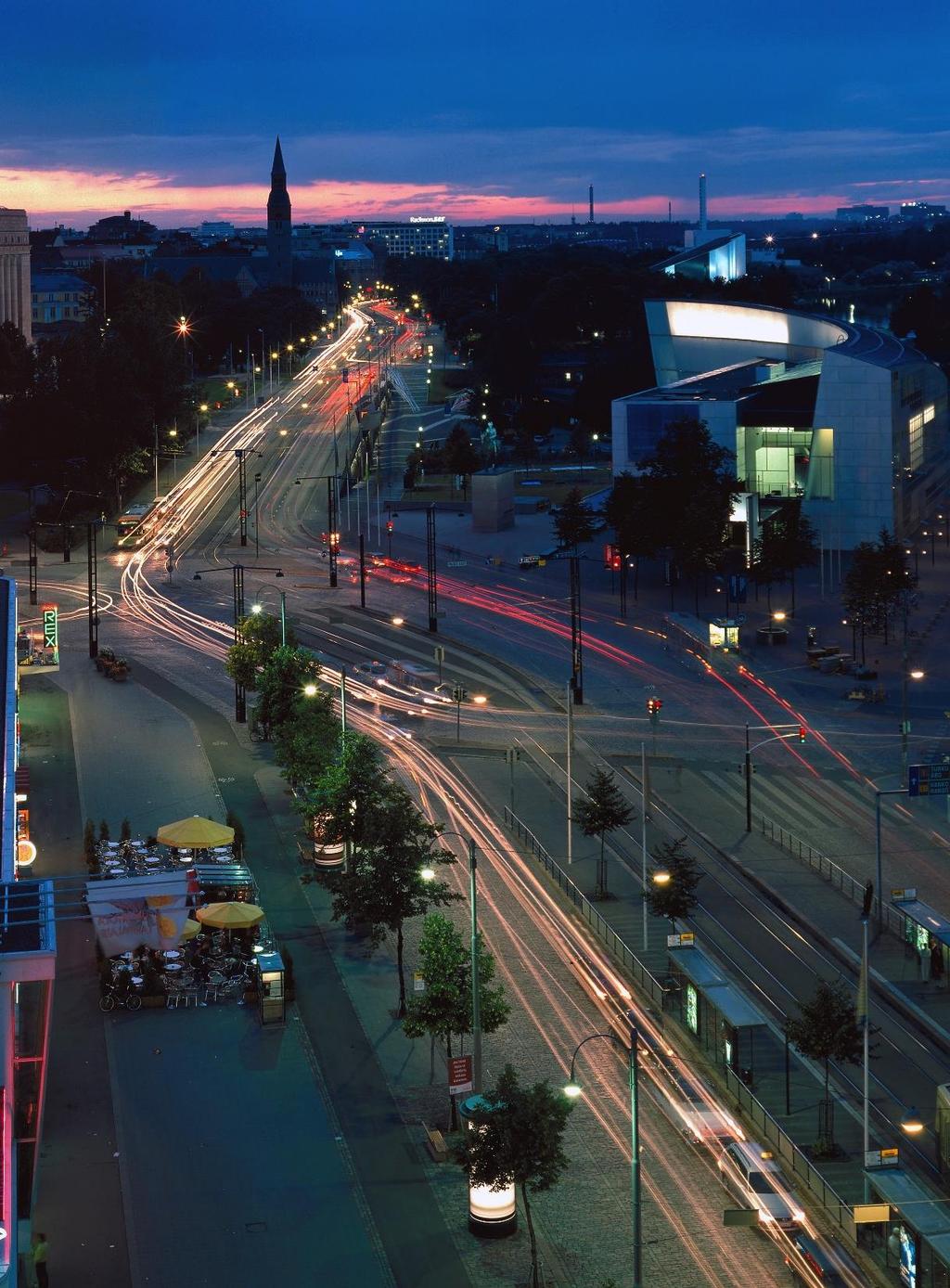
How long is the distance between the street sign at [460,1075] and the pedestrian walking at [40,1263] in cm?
861

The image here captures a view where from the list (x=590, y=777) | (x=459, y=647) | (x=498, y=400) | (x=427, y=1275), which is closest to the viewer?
(x=427, y=1275)

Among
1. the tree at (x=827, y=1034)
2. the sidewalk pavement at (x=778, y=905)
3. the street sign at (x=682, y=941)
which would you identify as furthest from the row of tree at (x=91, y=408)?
the tree at (x=827, y=1034)

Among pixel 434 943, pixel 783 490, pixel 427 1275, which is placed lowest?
pixel 427 1275

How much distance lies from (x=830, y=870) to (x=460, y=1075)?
808 inches

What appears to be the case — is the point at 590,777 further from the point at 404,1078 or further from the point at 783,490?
the point at 783,490

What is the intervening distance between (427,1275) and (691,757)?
121 feet

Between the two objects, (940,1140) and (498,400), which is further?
(498,400)

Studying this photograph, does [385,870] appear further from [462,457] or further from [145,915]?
[462,457]

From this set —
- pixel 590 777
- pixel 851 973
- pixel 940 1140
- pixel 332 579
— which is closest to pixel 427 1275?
pixel 940 1140

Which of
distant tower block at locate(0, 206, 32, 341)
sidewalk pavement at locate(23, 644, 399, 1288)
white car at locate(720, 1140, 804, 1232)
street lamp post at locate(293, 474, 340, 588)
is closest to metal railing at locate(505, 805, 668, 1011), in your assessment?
sidewalk pavement at locate(23, 644, 399, 1288)

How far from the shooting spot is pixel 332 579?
10350 cm

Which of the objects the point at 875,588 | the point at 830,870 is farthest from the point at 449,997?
the point at 875,588

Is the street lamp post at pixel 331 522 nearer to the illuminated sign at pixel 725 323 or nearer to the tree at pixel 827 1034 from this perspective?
the illuminated sign at pixel 725 323

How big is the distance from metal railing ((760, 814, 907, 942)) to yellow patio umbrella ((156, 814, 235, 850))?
55.1 feet
